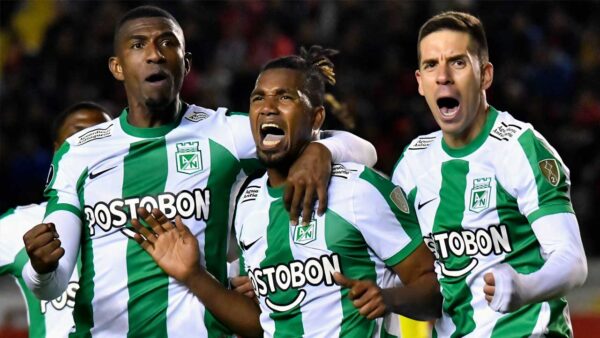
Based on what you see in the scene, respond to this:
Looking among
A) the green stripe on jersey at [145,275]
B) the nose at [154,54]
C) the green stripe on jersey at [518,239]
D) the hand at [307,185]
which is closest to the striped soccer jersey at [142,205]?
the green stripe on jersey at [145,275]

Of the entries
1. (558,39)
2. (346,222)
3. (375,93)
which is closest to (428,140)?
(346,222)

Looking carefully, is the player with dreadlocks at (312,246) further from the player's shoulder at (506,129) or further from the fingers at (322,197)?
the player's shoulder at (506,129)

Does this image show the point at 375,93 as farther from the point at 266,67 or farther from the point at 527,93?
the point at 266,67

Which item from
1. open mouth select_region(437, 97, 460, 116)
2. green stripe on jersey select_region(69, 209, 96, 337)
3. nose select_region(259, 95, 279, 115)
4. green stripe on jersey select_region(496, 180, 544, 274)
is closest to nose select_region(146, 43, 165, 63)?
nose select_region(259, 95, 279, 115)

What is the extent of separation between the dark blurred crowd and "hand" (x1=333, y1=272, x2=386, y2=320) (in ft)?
21.1

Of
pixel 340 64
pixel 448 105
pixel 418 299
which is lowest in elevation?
pixel 418 299

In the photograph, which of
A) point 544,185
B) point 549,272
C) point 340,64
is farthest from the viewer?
point 340,64

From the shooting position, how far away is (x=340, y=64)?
40.0 feet

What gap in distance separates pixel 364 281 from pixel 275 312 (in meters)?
0.54

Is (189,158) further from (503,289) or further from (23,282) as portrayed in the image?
(503,289)

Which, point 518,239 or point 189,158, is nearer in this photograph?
point 518,239

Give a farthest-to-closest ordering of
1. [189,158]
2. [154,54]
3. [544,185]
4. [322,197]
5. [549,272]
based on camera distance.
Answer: [189,158] < [154,54] < [322,197] < [544,185] < [549,272]

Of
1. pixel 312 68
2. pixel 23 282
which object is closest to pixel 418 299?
pixel 312 68

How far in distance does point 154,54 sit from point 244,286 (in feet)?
3.73
